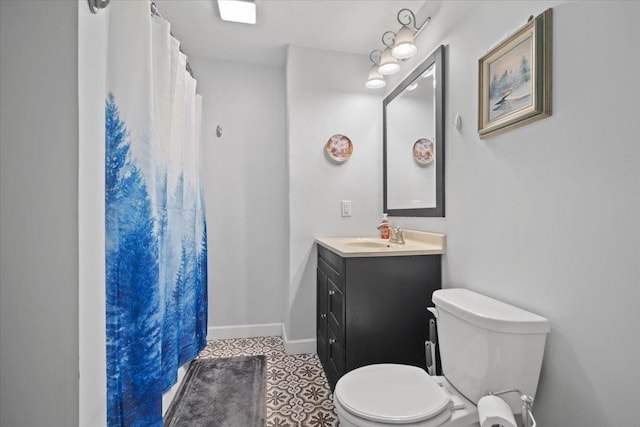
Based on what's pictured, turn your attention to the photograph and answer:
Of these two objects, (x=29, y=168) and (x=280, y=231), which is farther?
(x=280, y=231)

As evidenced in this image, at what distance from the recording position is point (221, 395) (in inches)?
70.0

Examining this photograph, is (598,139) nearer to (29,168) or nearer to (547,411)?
(547,411)

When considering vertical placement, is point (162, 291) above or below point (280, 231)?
below

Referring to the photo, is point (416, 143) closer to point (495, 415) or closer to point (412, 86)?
point (412, 86)

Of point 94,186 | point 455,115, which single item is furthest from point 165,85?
point 455,115

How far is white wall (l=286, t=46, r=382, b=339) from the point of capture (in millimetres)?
2352

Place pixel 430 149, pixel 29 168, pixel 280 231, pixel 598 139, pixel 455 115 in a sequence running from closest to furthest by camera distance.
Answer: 1. pixel 29 168
2. pixel 598 139
3. pixel 455 115
4. pixel 430 149
5. pixel 280 231

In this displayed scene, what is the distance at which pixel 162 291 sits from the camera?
53.4 inches

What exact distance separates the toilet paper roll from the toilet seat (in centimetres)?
15

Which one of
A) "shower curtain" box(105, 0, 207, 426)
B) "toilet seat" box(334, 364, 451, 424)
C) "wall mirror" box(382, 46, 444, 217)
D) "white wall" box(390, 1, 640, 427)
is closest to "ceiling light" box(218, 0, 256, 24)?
"shower curtain" box(105, 0, 207, 426)

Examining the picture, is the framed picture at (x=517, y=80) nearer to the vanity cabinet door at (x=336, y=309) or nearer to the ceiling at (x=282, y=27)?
the ceiling at (x=282, y=27)

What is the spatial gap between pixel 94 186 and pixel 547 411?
1.55 metres

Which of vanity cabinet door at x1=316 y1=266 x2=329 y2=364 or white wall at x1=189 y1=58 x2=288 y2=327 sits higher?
white wall at x1=189 y1=58 x2=288 y2=327

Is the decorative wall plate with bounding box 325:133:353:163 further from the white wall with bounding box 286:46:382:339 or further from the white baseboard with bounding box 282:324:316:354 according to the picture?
the white baseboard with bounding box 282:324:316:354
